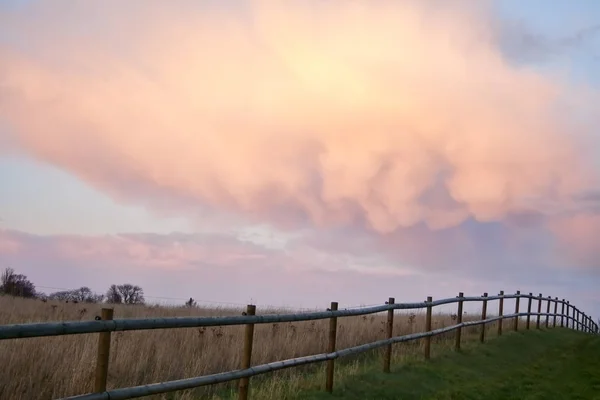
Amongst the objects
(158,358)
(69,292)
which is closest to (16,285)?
(69,292)

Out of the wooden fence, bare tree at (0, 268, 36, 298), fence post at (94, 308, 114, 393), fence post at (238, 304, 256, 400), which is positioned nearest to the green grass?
the wooden fence

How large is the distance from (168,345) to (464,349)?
325 inches

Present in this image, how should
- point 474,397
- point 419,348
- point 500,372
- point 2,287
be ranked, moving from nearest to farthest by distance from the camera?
point 474,397
point 500,372
point 419,348
point 2,287

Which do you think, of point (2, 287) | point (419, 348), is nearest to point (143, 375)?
point (419, 348)

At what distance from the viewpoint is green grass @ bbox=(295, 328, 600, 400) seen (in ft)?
35.4

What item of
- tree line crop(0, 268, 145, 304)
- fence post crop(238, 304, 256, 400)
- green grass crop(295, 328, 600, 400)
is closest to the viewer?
fence post crop(238, 304, 256, 400)

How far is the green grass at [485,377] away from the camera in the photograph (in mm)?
10805

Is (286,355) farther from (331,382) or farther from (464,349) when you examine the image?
(464,349)

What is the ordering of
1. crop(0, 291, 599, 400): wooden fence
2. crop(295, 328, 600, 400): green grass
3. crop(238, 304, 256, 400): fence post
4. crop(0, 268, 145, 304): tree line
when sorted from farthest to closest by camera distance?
crop(0, 268, 145, 304): tree line < crop(295, 328, 600, 400): green grass < crop(238, 304, 256, 400): fence post < crop(0, 291, 599, 400): wooden fence

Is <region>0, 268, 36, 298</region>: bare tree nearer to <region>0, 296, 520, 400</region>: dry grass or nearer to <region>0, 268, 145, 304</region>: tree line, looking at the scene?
<region>0, 268, 145, 304</region>: tree line

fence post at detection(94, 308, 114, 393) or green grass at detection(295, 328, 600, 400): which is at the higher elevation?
fence post at detection(94, 308, 114, 393)

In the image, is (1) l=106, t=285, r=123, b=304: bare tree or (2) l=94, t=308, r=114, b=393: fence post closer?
(2) l=94, t=308, r=114, b=393: fence post

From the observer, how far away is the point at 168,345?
12312 millimetres

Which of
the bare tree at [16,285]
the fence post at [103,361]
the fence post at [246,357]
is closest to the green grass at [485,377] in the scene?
the fence post at [246,357]
